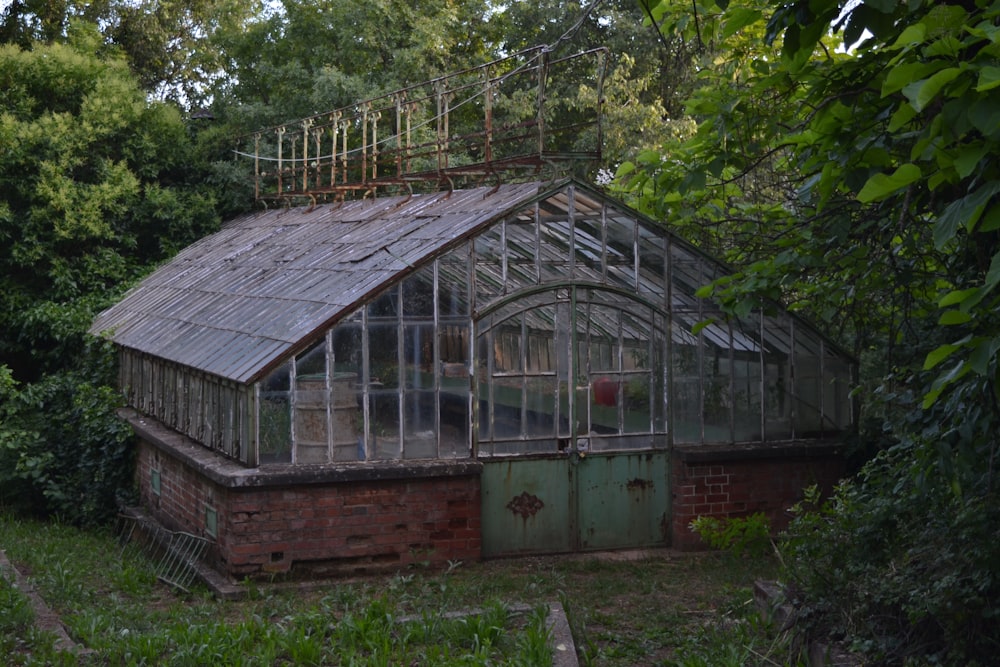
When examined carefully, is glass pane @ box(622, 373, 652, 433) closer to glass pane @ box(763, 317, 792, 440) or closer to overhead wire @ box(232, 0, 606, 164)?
glass pane @ box(763, 317, 792, 440)

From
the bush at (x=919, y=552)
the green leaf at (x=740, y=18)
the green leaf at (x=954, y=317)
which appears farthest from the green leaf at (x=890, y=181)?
the green leaf at (x=740, y=18)

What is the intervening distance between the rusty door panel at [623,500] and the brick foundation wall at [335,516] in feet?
4.05

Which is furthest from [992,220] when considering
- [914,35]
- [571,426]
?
[571,426]

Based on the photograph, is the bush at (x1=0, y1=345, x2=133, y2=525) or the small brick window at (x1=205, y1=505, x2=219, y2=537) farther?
the bush at (x1=0, y1=345, x2=133, y2=525)

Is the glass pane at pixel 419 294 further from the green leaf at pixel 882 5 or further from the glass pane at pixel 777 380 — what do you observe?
the green leaf at pixel 882 5

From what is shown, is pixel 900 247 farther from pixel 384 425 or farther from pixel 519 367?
pixel 384 425

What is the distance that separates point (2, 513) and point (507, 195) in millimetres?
8856

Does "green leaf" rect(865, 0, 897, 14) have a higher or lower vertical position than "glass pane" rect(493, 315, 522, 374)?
higher

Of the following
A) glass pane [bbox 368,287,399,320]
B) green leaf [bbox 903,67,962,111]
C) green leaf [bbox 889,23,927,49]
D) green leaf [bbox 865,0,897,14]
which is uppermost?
green leaf [bbox 865,0,897,14]

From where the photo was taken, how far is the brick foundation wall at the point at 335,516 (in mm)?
10781

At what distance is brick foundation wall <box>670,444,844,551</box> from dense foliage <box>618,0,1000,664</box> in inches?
137

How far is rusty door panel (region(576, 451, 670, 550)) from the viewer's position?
1202 centimetres

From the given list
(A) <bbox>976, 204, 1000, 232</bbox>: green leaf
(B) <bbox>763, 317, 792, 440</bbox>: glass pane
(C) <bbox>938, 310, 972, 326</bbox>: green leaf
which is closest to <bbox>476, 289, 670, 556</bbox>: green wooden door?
(B) <bbox>763, 317, 792, 440</bbox>: glass pane

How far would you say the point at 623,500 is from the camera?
39.9 feet
